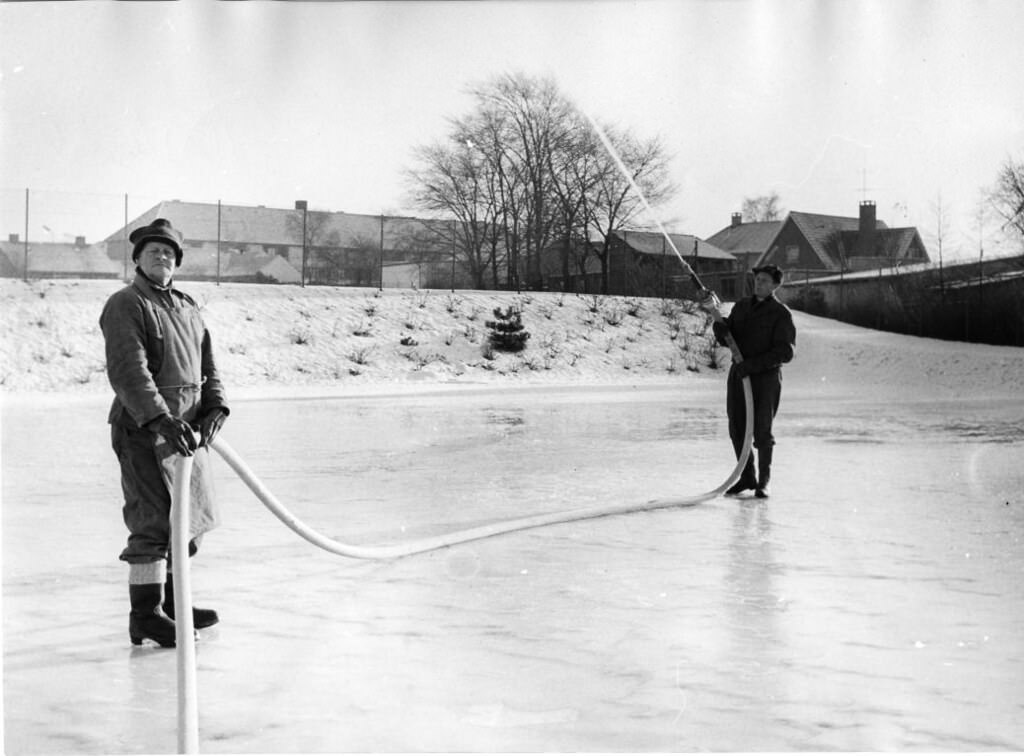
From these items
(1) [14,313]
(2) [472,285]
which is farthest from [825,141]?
(1) [14,313]

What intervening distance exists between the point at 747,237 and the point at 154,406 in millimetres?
10434

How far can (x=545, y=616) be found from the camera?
370cm

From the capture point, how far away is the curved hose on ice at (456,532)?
3217mm

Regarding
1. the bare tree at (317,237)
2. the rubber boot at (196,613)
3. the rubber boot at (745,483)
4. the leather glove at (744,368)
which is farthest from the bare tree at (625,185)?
the rubber boot at (196,613)

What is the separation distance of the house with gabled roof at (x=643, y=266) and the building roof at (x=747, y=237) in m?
0.17

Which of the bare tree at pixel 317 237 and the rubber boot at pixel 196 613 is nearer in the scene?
the rubber boot at pixel 196 613

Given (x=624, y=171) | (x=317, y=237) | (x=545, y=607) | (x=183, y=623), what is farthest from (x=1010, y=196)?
(x=317, y=237)

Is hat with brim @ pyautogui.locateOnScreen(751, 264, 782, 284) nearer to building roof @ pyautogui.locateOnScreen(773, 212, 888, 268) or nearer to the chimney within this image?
the chimney

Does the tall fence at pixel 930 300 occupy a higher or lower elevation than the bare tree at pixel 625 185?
lower

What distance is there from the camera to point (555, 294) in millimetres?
12352

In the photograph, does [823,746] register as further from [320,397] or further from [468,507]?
[320,397]

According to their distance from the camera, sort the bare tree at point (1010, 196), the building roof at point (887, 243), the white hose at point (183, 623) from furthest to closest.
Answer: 1. the building roof at point (887, 243)
2. the bare tree at point (1010, 196)
3. the white hose at point (183, 623)

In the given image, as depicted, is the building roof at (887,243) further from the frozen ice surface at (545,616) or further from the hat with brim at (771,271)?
the hat with brim at (771,271)

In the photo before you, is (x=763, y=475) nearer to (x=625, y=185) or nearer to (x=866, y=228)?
(x=625, y=185)
